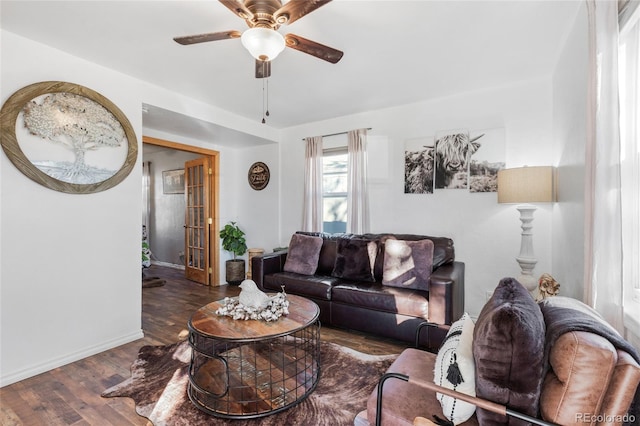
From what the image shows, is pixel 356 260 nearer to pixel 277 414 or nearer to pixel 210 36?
pixel 277 414

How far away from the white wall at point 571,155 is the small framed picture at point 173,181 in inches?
239

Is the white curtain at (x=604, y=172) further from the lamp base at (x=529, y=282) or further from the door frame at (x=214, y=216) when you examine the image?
the door frame at (x=214, y=216)

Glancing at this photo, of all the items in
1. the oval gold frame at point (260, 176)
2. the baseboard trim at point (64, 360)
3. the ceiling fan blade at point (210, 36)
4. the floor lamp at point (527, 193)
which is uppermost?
the ceiling fan blade at point (210, 36)

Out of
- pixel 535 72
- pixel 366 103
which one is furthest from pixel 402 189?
pixel 535 72

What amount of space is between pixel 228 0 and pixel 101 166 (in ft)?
6.71

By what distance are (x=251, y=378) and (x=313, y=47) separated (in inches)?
90.9

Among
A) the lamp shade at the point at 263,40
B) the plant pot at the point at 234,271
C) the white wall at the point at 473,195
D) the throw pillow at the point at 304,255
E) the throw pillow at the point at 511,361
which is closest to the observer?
the throw pillow at the point at 511,361

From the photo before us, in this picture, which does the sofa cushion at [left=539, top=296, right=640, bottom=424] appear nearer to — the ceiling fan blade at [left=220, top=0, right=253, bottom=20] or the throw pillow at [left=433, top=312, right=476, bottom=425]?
the throw pillow at [left=433, top=312, right=476, bottom=425]

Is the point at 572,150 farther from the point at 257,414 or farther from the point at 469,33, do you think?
the point at 257,414

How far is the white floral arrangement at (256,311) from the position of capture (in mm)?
1924

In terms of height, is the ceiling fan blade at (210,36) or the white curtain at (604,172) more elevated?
the ceiling fan blade at (210,36)

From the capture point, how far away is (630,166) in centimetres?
141

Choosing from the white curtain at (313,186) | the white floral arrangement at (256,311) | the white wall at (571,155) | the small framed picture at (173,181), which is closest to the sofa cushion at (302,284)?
the white floral arrangement at (256,311)

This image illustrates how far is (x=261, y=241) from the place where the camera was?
493 centimetres
